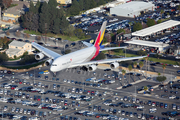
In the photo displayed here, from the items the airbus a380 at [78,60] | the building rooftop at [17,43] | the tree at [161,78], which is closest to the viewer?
the airbus a380 at [78,60]

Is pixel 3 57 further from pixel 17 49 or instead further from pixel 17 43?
pixel 17 43

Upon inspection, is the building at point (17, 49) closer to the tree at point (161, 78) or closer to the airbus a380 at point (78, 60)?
the airbus a380 at point (78, 60)

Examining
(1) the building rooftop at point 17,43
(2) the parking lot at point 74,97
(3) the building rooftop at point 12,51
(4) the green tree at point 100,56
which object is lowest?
(2) the parking lot at point 74,97

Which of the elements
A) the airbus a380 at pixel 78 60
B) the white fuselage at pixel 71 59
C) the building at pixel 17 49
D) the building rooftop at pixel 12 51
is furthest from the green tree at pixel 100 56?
the building rooftop at pixel 12 51

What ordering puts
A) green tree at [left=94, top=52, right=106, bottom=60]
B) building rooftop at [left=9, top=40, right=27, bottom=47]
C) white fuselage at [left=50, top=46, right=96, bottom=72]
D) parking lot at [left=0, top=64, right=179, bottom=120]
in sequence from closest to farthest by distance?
parking lot at [left=0, top=64, right=179, bottom=120] → white fuselage at [left=50, top=46, right=96, bottom=72] → green tree at [left=94, top=52, right=106, bottom=60] → building rooftop at [left=9, top=40, right=27, bottom=47]

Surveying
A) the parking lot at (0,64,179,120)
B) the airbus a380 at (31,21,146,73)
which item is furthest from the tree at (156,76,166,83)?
the airbus a380 at (31,21,146,73)

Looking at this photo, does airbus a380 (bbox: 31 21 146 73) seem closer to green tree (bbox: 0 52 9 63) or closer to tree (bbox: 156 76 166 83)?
tree (bbox: 156 76 166 83)

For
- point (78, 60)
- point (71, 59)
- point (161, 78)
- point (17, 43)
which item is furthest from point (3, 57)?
point (161, 78)

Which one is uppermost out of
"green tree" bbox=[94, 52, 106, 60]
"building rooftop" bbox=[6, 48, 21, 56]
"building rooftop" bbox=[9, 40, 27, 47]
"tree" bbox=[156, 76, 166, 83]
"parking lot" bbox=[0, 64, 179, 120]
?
"building rooftop" bbox=[9, 40, 27, 47]
